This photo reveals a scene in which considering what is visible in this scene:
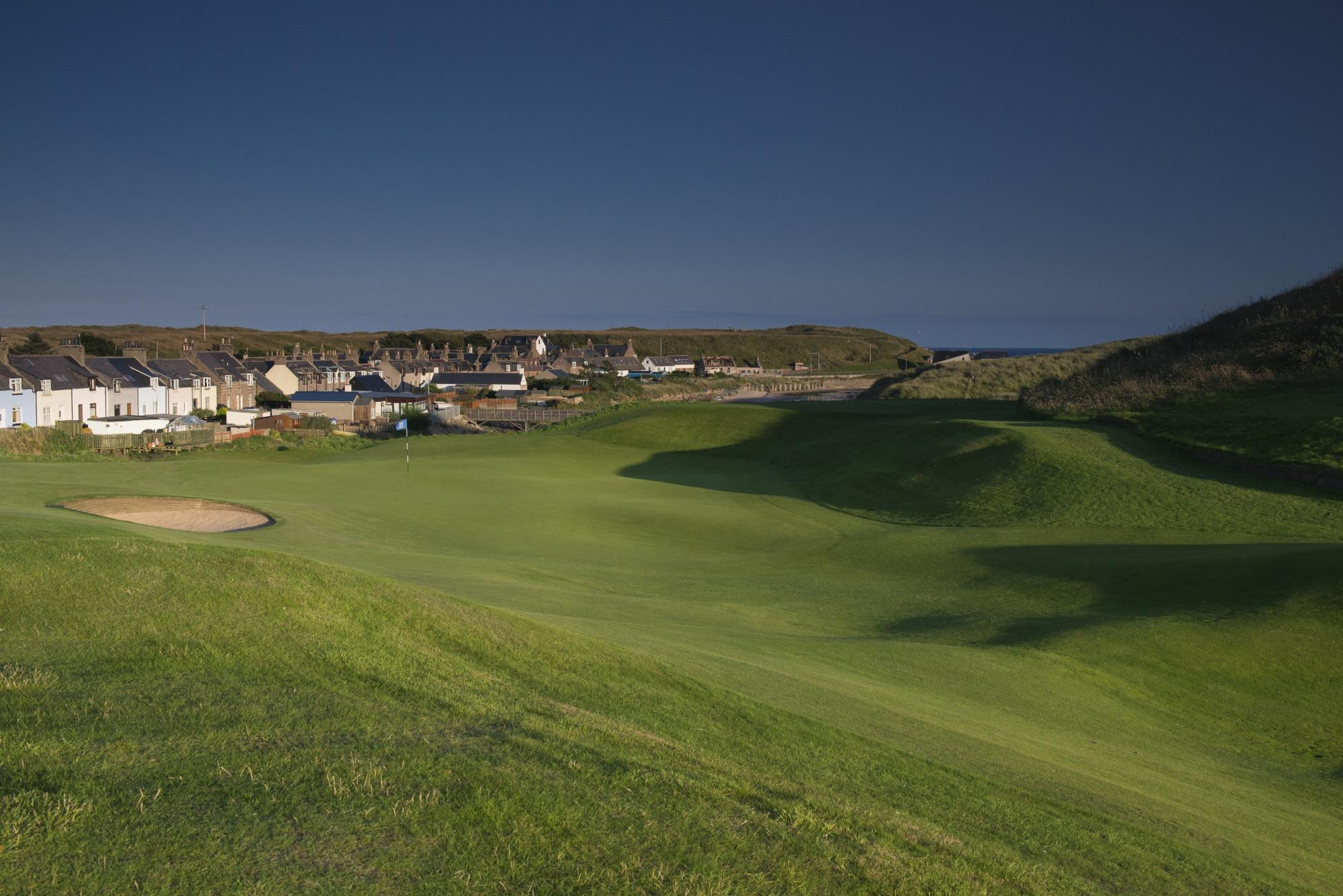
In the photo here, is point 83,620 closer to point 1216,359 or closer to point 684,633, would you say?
point 684,633

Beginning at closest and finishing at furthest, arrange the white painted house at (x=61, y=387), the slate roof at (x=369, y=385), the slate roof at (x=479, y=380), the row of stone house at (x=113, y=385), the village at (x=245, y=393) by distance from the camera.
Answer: the row of stone house at (x=113, y=385) → the village at (x=245, y=393) → the white painted house at (x=61, y=387) → the slate roof at (x=369, y=385) → the slate roof at (x=479, y=380)

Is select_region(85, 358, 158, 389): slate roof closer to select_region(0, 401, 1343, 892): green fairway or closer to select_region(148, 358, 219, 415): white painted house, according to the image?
select_region(148, 358, 219, 415): white painted house

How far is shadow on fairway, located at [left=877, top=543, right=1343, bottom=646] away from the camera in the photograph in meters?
16.4

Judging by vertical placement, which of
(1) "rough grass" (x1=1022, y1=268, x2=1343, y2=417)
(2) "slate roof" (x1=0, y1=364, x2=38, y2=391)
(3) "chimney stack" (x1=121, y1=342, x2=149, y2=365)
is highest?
(1) "rough grass" (x1=1022, y1=268, x2=1343, y2=417)

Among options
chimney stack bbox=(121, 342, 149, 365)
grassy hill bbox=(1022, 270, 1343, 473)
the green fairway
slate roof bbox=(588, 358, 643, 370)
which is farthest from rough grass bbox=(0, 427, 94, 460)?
slate roof bbox=(588, 358, 643, 370)

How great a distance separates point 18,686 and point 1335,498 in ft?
95.9

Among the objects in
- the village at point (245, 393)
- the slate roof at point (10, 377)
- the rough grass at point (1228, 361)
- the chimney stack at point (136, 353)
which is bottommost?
the village at point (245, 393)

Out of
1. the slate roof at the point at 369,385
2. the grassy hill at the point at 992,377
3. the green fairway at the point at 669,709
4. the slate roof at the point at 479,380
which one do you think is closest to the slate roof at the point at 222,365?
the slate roof at the point at 369,385

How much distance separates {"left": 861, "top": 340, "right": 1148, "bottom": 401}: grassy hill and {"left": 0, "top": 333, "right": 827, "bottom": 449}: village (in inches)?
1126

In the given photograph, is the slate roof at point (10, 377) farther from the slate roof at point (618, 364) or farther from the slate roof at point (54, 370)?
the slate roof at point (618, 364)

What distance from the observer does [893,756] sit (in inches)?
349

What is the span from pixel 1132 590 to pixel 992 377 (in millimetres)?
66424

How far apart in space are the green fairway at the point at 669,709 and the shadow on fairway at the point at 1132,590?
0.33 feet

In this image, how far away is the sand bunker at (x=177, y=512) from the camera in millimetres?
23562
